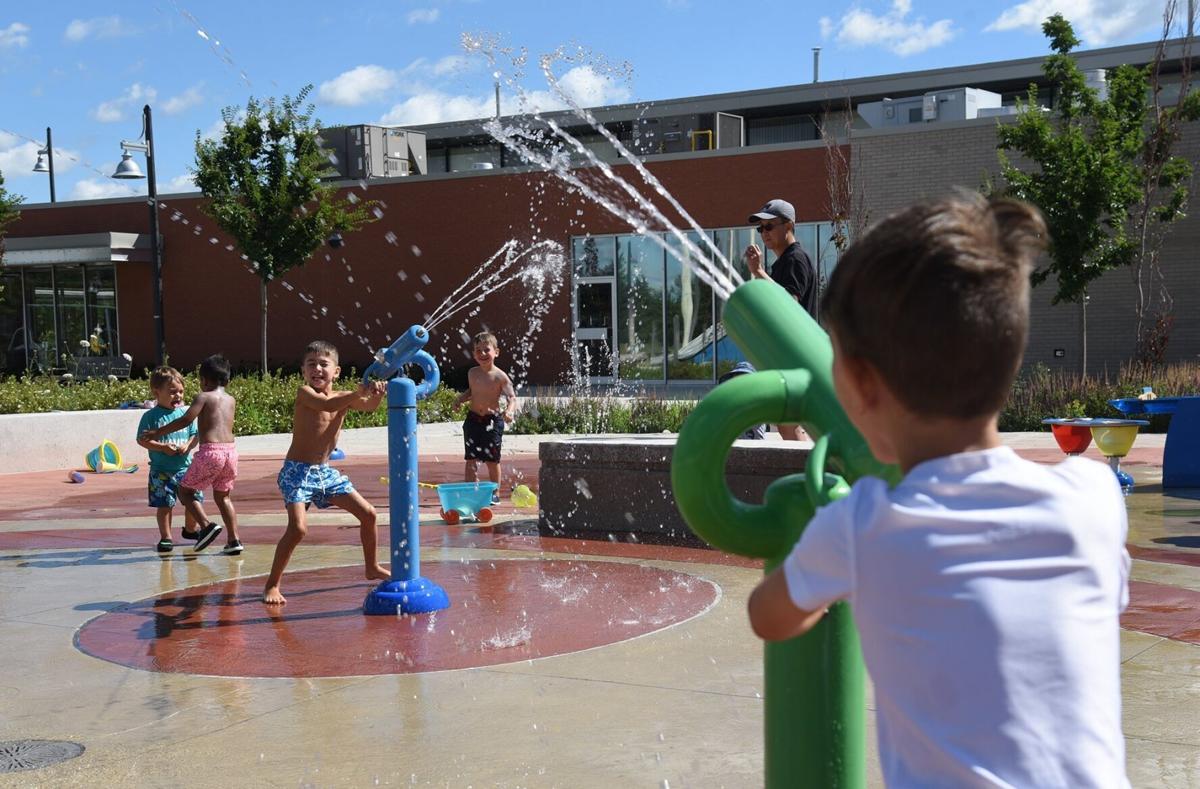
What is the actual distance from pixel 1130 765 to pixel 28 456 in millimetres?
14108

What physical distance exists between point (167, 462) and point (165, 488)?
0.18 meters

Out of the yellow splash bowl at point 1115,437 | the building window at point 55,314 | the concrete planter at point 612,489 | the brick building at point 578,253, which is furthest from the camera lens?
the building window at point 55,314

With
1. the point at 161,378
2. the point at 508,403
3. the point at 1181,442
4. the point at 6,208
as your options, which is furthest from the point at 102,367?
the point at 1181,442

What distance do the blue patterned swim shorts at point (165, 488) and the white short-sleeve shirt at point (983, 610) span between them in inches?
305

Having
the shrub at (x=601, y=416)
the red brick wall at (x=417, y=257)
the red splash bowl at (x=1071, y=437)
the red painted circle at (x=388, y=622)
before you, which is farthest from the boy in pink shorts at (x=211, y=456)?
the red brick wall at (x=417, y=257)

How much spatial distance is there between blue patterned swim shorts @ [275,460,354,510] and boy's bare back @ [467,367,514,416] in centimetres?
362

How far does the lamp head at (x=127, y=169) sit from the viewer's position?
23.7 m

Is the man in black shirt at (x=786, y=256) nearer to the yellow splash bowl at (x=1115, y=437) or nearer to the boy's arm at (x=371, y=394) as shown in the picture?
the boy's arm at (x=371, y=394)

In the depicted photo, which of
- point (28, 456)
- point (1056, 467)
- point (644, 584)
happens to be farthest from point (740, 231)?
point (1056, 467)

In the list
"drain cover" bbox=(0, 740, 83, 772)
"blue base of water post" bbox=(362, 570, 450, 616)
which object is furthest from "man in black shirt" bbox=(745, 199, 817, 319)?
"drain cover" bbox=(0, 740, 83, 772)

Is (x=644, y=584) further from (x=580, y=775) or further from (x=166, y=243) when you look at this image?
(x=166, y=243)

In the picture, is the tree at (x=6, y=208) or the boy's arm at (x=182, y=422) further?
the tree at (x=6, y=208)

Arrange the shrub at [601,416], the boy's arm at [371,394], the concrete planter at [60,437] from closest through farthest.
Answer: the boy's arm at [371,394], the concrete planter at [60,437], the shrub at [601,416]

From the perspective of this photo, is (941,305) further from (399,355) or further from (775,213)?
(775,213)
